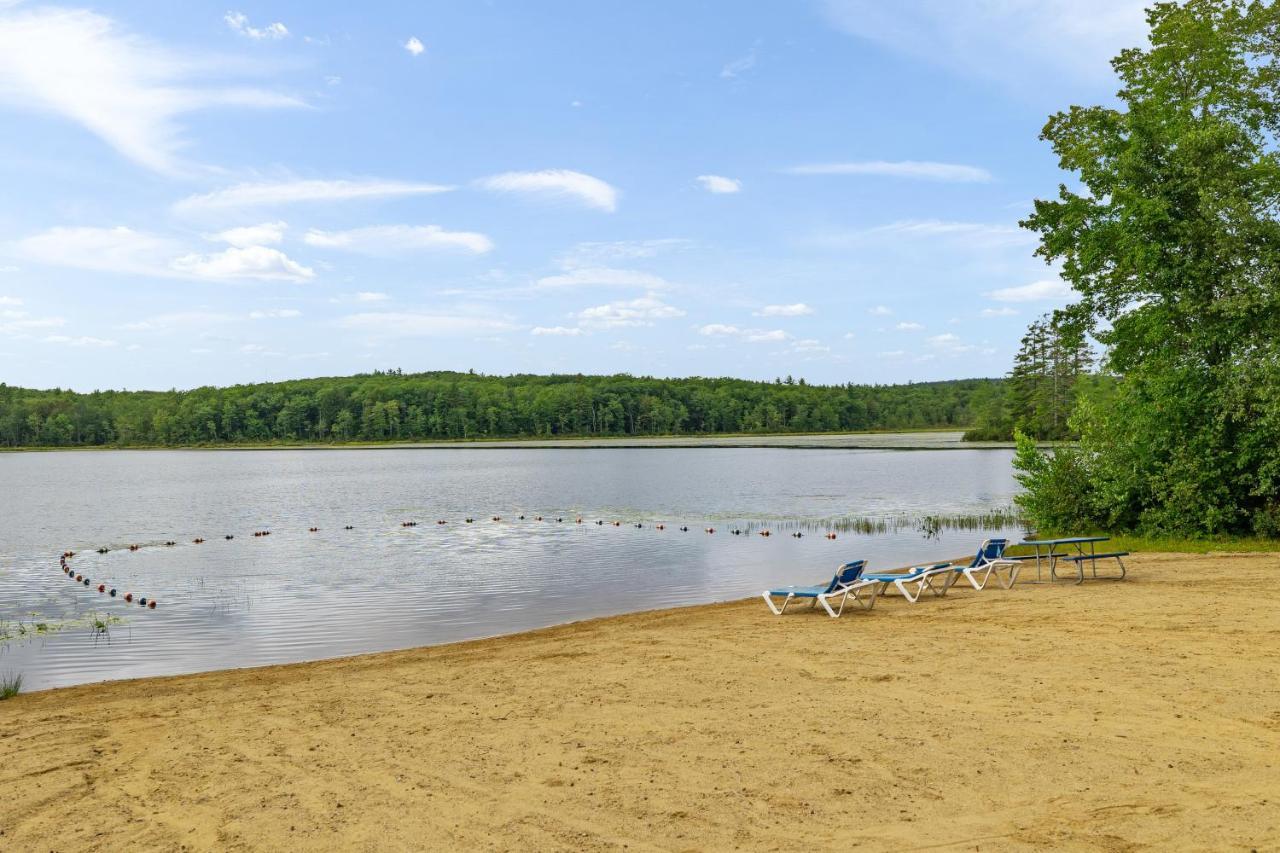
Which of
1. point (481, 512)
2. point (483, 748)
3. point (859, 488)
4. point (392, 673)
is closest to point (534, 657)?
point (392, 673)

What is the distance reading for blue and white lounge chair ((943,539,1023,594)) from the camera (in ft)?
53.9

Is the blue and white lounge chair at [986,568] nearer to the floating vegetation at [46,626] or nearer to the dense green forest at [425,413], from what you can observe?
the floating vegetation at [46,626]

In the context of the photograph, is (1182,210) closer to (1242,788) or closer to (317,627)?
(1242,788)

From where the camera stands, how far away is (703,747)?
7.63 meters

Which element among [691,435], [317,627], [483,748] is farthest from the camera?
[691,435]

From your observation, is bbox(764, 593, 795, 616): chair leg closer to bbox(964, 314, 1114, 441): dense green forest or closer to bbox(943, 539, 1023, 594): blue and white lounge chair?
bbox(943, 539, 1023, 594): blue and white lounge chair

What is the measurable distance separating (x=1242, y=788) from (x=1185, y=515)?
17.4 meters

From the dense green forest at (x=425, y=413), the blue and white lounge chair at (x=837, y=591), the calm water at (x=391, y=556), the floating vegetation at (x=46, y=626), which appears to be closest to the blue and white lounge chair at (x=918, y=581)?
the blue and white lounge chair at (x=837, y=591)

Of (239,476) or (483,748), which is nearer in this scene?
(483,748)

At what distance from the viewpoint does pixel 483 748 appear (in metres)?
7.84

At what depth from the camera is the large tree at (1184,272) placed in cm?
1978

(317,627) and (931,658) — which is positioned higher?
(931,658)

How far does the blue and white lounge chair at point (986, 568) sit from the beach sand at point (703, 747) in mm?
3852

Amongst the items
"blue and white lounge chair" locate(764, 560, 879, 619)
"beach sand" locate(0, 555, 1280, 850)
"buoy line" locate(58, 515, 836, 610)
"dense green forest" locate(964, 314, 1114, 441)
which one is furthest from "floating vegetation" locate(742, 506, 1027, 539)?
"dense green forest" locate(964, 314, 1114, 441)
